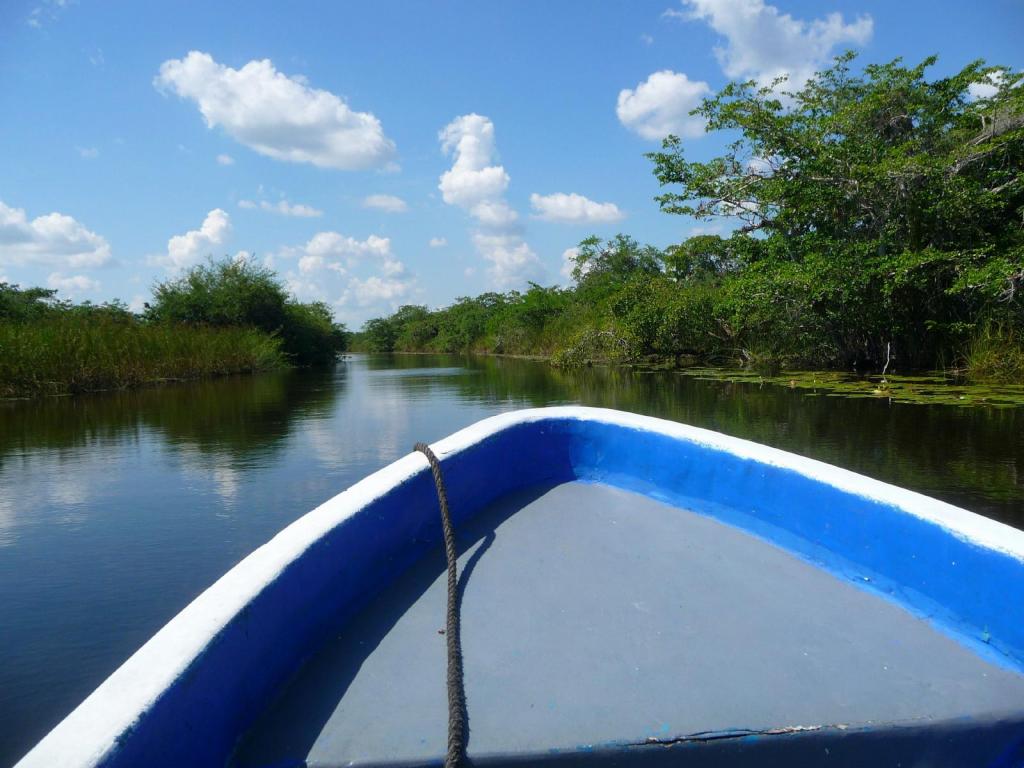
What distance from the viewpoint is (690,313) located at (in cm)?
1683

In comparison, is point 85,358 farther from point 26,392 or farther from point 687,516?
point 687,516

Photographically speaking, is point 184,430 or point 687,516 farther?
point 184,430

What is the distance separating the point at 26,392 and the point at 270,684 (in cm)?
1366

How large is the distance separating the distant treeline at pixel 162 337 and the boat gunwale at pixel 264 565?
1263 centimetres

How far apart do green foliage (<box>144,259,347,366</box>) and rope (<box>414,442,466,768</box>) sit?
22.8 metres

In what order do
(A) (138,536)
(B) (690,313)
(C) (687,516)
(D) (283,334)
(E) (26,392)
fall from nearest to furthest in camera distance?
1. (C) (687,516)
2. (A) (138,536)
3. (E) (26,392)
4. (B) (690,313)
5. (D) (283,334)

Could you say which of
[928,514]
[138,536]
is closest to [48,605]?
[138,536]

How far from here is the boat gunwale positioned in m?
0.76

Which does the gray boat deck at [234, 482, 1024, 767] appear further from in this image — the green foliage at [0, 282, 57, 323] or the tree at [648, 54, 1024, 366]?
the green foliage at [0, 282, 57, 323]

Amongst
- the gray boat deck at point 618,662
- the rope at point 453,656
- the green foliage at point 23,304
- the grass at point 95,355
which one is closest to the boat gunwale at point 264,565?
the rope at point 453,656

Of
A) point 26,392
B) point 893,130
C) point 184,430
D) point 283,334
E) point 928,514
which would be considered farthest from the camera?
point 283,334

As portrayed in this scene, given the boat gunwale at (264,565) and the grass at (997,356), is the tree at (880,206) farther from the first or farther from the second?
the boat gunwale at (264,565)

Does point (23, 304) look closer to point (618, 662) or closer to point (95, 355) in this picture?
point (95, 355)

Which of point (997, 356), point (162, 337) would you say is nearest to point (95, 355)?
point (162, 337)
